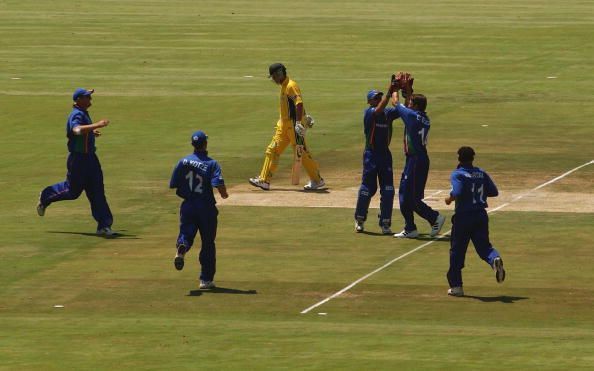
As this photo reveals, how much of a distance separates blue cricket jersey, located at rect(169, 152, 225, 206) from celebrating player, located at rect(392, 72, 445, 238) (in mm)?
3779

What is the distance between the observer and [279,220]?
24.6 meters

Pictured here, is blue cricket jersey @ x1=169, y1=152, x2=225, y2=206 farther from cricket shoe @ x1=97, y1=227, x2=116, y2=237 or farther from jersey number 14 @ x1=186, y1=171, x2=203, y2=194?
cricket shoe @ x1=97, y1=227, x2=116, y2=237

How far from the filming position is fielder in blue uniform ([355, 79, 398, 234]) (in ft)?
76.5

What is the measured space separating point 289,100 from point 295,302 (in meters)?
8.95

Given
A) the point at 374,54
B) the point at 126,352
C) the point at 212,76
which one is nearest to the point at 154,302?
the point at 126,352

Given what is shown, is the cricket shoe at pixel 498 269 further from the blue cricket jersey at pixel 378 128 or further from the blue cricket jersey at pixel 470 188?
the blue cricket jersey at pixel 378 128

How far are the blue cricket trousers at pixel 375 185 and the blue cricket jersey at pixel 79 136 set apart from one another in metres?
3.88

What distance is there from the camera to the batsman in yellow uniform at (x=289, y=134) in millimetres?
27188

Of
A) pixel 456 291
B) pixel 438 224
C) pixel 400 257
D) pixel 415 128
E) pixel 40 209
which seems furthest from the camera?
pixel 40 209

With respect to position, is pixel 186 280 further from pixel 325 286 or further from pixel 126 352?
pixel 126 352

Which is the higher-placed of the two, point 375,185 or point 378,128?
point 378,128

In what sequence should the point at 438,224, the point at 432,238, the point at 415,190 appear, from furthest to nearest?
1. the point at 432,238
2. the point at 438,224
3. the point at 415,190

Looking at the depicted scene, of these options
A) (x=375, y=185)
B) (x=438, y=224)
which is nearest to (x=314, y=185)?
(x=375, y=185)

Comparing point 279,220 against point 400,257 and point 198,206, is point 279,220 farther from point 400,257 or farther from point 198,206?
point 198,206
